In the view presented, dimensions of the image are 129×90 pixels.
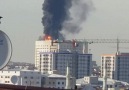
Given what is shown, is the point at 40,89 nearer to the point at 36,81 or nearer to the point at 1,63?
the point at 1,63

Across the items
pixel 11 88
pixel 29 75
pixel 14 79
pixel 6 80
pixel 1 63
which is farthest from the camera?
pixel 29 75

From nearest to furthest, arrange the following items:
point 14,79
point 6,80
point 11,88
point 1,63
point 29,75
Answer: point 1,63 < point 11,88 < point 14,79 < point 6,80 < point 29,75

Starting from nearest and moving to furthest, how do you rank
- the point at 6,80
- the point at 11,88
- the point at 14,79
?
the point at 11,88
the point at 14,79
the point at 6,80

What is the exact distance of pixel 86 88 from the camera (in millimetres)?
46719

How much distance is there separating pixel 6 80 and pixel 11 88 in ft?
422

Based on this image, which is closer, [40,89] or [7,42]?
[7,42]

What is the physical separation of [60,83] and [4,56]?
15492cm

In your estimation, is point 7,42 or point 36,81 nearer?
point 7,42

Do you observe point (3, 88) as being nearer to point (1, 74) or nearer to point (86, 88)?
point (86, 88)

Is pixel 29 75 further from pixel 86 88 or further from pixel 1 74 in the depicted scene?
pixel 86 88

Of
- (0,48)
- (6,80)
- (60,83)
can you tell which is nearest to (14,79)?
(0,48)

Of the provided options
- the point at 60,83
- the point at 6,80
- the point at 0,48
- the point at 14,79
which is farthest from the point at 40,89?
the point at 60,83

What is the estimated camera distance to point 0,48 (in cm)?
4578

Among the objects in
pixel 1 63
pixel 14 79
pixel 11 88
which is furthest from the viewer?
pixel 14 79
